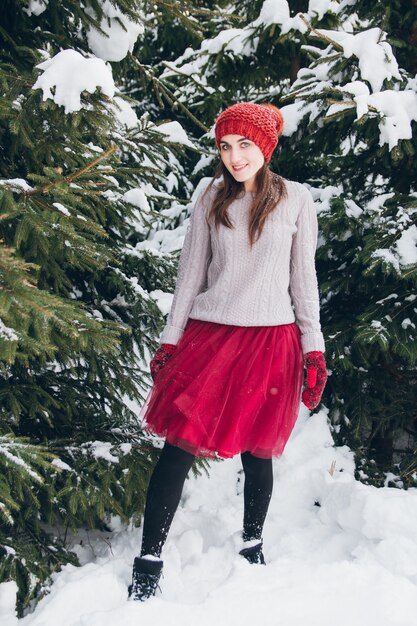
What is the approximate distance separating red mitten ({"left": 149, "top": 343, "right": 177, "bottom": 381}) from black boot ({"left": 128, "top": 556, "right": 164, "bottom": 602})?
0.84 m

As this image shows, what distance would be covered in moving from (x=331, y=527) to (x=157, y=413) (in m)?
1.40

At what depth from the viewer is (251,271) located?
2.73 meters

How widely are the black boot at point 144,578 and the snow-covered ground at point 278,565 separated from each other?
0.05 meters

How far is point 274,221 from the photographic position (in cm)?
274

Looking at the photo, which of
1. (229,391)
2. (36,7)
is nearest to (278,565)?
(229,391)

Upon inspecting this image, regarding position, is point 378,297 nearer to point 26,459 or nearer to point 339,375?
point 339,375

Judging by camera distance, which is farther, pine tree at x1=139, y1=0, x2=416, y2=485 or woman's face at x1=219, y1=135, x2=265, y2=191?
pine tree at x1=139, y1=0, x2=416, y2=485

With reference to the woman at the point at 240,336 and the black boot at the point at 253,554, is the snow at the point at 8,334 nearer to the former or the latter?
the woman at the point at 240,336

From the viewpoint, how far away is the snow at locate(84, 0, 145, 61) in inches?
129

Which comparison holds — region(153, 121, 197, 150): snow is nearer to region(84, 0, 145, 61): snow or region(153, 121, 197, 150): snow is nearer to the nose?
region(84, 0, 145, 61): snow

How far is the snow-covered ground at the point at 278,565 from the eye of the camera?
93.7 inches

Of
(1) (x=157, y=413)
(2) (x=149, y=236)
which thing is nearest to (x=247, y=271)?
(1) (x=157, y=413)

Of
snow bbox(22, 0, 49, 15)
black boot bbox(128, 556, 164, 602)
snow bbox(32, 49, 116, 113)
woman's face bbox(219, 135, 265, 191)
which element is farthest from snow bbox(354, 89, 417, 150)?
black boot bbox(128, 556, 164, 602)

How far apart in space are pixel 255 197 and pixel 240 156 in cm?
21
